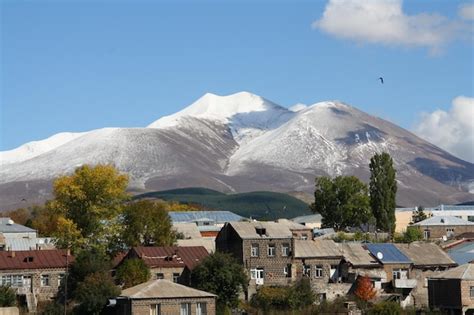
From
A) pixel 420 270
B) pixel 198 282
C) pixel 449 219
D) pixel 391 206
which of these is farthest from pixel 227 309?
pixel 449 219

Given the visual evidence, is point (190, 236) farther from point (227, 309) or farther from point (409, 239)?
point (227, 309)

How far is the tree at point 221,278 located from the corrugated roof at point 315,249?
23.9ft

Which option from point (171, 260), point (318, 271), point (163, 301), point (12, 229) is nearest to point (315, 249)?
point (318, 271)

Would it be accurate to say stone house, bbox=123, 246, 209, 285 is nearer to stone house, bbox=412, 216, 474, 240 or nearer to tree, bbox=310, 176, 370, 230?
tree, bbox=310, 176, 370, 230

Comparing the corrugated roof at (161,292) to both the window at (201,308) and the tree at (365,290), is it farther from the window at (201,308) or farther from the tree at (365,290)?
the tree at (365,290)

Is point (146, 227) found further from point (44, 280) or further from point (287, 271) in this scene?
point (44, 280)

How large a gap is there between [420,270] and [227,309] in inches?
683

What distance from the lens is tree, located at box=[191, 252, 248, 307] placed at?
62562mm

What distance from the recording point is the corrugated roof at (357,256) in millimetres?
71375

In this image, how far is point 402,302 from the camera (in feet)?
221

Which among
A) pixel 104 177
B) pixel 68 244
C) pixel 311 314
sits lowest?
pixel 311 314

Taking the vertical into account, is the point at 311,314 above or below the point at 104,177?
below

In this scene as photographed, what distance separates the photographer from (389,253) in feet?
241

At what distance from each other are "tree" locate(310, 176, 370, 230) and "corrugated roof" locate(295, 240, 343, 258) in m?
45.5
